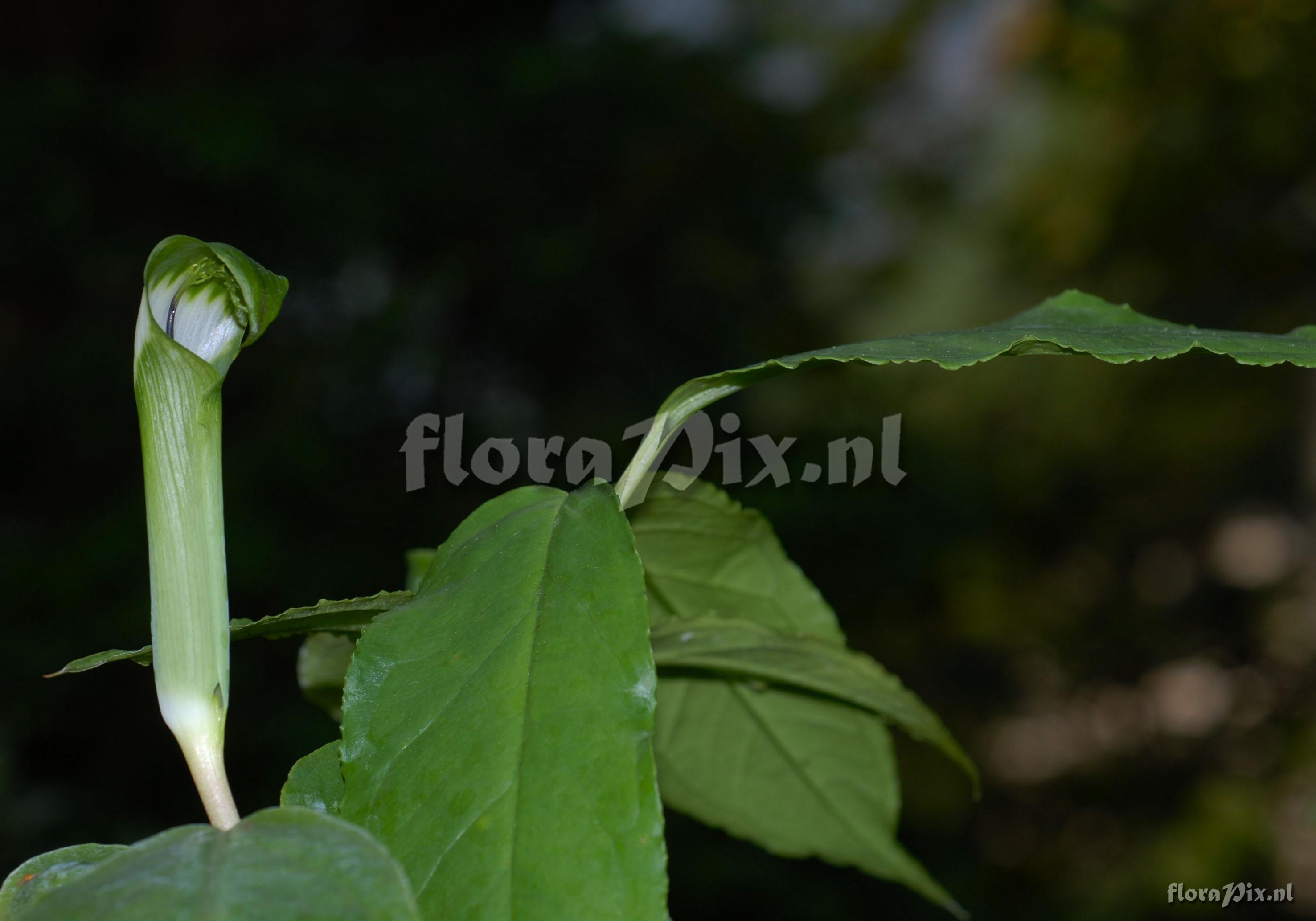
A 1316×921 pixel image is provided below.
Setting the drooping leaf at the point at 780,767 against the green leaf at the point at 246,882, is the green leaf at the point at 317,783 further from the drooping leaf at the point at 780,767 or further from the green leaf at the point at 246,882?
the drooping leaf at the point at 780,767

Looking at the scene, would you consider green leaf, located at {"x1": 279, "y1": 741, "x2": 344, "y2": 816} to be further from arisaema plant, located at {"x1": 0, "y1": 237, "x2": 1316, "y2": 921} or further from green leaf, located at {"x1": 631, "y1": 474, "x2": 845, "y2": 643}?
green leaf, located at {"x1": 631, "y1": 474, "x2": 845, "y2": 643}

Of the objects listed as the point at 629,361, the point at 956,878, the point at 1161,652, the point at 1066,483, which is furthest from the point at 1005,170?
the point at 956,878

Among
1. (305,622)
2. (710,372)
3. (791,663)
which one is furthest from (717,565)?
(710,372)

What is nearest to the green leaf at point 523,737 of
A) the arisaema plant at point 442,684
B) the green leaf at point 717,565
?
the arisaema plant at point 442,684

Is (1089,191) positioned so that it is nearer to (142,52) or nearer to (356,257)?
(356,257)

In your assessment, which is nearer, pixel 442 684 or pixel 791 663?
pixel 442 684

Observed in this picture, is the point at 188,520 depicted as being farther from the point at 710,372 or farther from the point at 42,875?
the point at 710,372

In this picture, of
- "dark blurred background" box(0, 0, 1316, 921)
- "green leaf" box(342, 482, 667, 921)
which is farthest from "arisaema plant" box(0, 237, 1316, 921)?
"dark blurred background" box(0, 0, 1316, 921)

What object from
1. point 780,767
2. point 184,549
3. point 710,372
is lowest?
point 780,767
